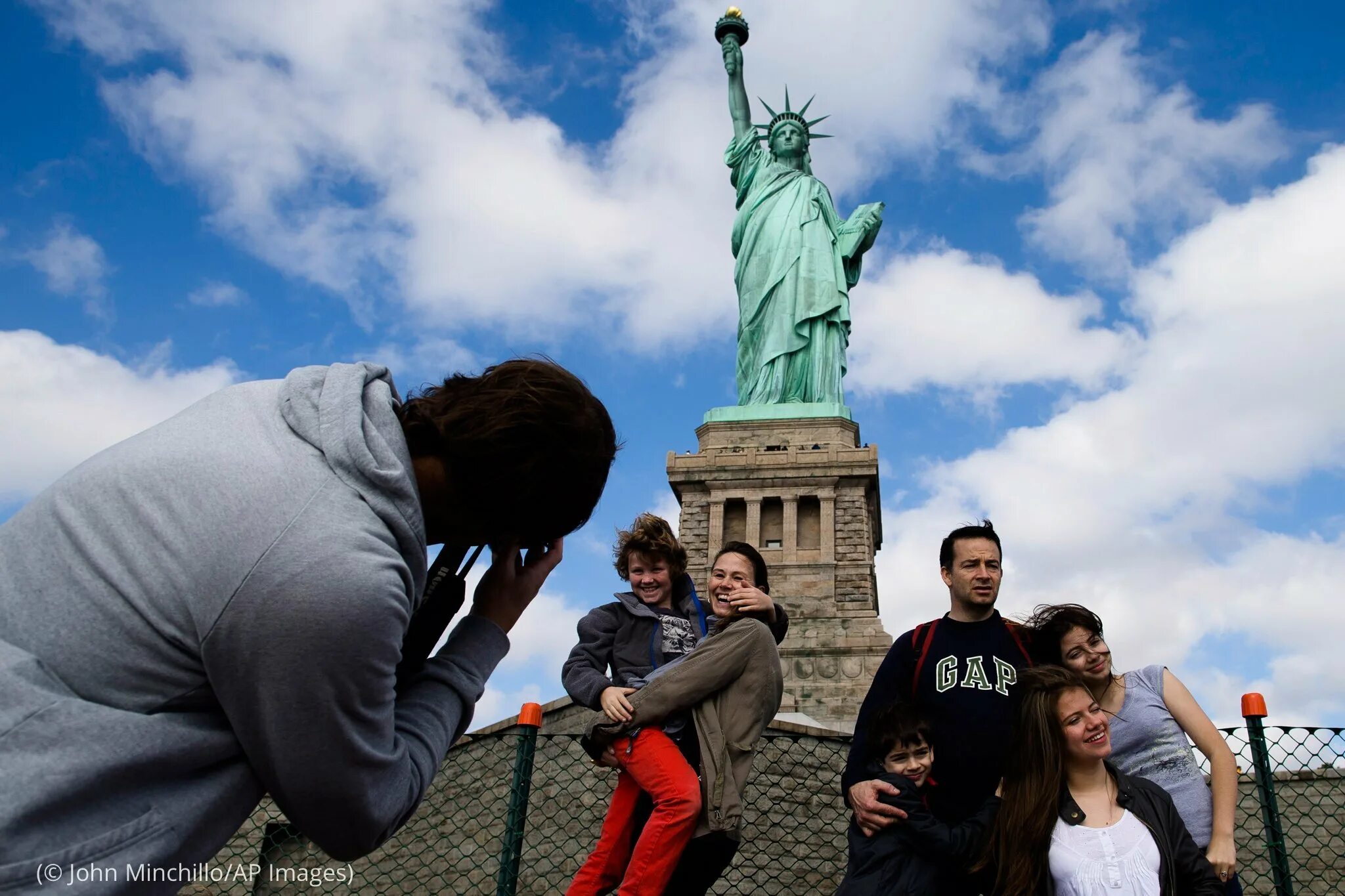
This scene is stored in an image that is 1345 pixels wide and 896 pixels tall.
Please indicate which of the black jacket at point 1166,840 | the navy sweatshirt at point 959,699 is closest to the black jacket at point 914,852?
the navy sweatshirt at point 959,699

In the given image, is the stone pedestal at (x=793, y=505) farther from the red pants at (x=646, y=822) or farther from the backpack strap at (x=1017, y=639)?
the red pants at (x=646, y=822)

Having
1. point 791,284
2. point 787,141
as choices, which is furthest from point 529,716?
point 787,141

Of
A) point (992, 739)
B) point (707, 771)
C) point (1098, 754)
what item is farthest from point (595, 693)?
point (1098, 754)

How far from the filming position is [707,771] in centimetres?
393

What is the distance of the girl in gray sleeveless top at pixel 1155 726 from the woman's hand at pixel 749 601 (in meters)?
1.11

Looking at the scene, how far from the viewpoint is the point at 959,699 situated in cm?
405

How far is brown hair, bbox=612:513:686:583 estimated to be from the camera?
462cm

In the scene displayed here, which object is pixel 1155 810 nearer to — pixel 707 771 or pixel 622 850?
pixel 707 771

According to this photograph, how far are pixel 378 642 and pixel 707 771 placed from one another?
2724 mm

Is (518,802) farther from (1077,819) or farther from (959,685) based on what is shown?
(1077,819)

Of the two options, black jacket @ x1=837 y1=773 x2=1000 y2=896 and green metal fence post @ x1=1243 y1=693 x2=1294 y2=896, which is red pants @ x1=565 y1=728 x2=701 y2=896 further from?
green metal fence post @ x1=1243 y1=693 x2=1294 y2=896

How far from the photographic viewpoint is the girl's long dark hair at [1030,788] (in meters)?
3.52

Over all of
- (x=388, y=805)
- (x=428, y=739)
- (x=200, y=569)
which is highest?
(x=200, y=569)

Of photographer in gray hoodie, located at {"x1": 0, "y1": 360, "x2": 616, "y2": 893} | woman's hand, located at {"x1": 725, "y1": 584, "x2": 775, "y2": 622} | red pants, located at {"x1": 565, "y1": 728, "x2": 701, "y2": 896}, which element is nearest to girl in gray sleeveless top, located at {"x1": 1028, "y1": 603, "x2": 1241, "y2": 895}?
woman's hand, located at {"x1": 725, "y1": 584, "x2": 775, "y2": 622}
